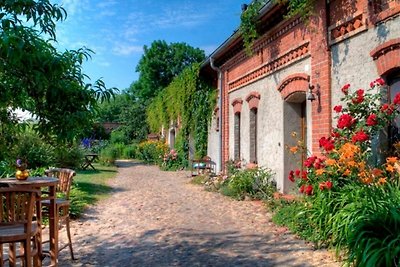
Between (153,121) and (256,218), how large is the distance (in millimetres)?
22838

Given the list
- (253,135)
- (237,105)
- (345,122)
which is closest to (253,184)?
(253,135)

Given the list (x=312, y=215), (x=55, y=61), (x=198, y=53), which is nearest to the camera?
(x=55, y=61)

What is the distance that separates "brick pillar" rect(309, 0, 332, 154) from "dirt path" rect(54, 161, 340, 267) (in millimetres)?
1994

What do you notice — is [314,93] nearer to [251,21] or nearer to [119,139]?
[251,21]

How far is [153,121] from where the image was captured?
29828mm

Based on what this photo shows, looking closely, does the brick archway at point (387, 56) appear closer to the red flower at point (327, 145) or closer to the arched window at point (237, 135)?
the red flower at point (327, 145)

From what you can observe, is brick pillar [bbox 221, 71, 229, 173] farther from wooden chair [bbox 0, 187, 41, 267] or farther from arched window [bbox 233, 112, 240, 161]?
wooden chair [bbox 0, 187, 41, 267]

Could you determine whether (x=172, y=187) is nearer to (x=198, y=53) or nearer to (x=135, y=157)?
(x=135, y=157)

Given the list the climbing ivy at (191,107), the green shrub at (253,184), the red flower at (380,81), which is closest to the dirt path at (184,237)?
the green shrub at (253,184)

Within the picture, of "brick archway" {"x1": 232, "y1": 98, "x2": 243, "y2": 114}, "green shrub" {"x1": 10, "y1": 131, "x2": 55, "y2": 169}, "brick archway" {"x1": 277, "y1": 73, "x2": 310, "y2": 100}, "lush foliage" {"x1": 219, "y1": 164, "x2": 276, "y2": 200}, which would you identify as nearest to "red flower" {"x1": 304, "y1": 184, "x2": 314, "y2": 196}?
"brick archway" {"x1": 277, "y1": 73, "x2": 310, "y2": 100}

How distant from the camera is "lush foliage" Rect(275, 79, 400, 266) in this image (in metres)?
4.22

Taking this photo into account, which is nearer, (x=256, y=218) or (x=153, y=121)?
(x=256, y=218)

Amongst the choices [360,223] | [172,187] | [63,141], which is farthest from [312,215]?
[172,187]

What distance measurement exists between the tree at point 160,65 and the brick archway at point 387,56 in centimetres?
4041
